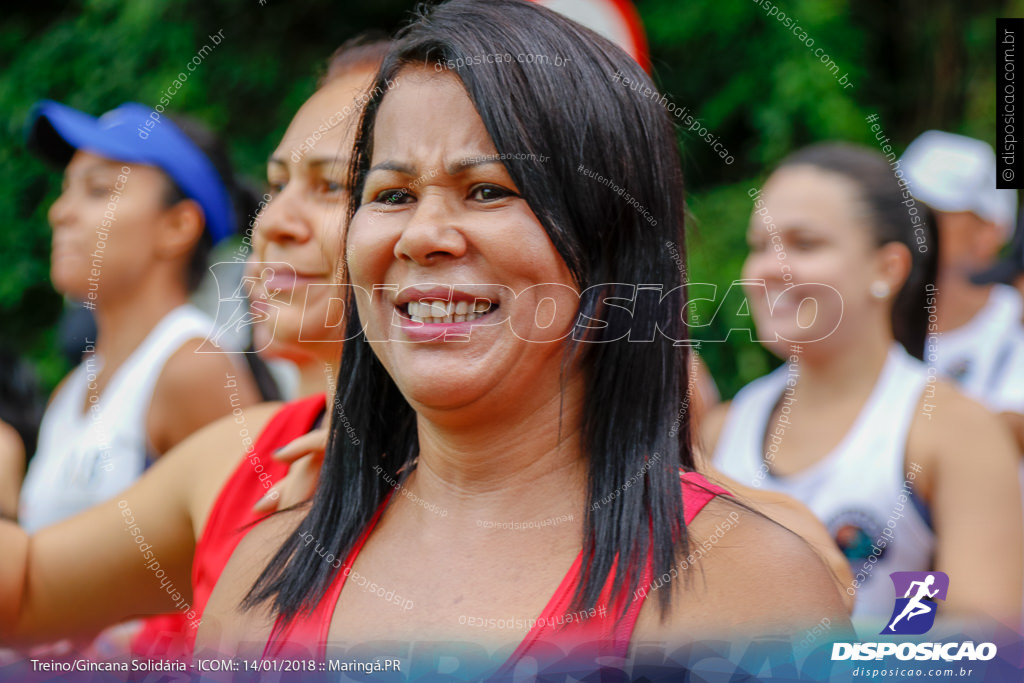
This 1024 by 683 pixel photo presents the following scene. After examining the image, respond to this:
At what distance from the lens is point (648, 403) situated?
4.28ft

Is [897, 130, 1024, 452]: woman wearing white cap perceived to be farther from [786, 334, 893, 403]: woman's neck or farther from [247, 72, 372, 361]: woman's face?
[247, 72, 372, 361]: woman's face

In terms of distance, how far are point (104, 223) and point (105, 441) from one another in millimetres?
585

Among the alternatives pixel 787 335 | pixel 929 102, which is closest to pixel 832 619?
pixel 787 335

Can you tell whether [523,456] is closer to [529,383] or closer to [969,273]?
[529,383]

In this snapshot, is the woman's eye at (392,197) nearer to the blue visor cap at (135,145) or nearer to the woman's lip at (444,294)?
the woman's lip at (444,294)

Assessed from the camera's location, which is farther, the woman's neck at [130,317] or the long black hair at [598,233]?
the woman's neck at [130,317]

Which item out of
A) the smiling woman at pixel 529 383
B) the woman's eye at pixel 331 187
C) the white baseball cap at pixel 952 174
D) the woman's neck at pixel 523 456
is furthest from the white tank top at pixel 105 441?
the white baseball cap at pixel 952 174

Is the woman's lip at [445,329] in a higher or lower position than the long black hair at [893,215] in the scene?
higher

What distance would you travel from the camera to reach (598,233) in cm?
126

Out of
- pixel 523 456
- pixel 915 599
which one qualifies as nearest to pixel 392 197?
pixel 523 456

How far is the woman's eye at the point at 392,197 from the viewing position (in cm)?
130

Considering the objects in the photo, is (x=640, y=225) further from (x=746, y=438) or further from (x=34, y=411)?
(x=34, y=411)

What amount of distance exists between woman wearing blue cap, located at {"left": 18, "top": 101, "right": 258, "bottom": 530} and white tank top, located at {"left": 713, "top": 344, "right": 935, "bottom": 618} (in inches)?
51.8

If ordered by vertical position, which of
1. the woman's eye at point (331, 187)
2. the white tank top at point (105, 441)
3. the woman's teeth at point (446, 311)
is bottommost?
the white tank top at point (105, 441)
